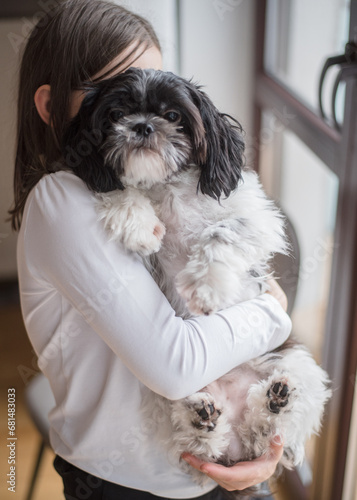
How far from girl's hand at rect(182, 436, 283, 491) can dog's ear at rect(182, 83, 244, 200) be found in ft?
1.99

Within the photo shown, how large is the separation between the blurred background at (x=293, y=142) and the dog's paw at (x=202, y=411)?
29.7 inches

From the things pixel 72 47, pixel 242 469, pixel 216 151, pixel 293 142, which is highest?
pixel 72 47

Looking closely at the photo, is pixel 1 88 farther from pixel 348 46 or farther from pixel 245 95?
pixel 348 46

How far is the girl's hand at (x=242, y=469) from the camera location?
120cm

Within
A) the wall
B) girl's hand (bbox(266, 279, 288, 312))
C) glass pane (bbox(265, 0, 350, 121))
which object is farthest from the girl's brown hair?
glass pane (bbox(265, 0, 350, 121))

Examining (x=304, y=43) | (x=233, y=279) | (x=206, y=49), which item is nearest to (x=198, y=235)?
(x=233, y=279)

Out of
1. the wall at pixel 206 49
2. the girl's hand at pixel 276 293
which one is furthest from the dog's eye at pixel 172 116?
the wall at pixel 206 49

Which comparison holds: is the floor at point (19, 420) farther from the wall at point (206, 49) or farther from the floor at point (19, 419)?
the wall at point (206, 49)

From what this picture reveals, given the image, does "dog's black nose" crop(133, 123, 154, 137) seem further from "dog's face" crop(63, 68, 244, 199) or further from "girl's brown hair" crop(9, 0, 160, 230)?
"girl's brown hair" crop(9, 0, 160, 230)

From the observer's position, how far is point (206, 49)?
8.45 ft

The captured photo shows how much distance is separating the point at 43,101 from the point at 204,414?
81 centimetres

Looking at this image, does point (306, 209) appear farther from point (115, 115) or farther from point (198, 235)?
point (115, 115)

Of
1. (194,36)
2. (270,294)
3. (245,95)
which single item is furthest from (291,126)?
(270,294)

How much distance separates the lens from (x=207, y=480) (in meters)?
1.31
